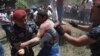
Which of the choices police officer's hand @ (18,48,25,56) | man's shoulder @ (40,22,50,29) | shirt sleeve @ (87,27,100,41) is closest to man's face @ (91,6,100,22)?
shirt sleeve @ (87,27,100,41)

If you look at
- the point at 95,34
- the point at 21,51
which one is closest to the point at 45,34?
the point at 21,51

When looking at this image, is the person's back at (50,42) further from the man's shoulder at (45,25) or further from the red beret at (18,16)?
the red beret at (18,16)

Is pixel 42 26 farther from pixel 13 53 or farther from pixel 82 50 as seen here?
pixel 82 50

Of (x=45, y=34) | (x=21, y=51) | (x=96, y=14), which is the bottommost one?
(x=21, y=51)

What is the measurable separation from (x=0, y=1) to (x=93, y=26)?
24199 mm

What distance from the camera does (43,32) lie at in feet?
16.2

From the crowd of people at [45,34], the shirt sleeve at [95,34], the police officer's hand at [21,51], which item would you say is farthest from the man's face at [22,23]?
the shirt sleeve at [95,34]

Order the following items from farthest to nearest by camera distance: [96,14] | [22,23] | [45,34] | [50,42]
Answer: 1. [22,23]
2. [50,42]
3. [45,34]
4. [96,14]

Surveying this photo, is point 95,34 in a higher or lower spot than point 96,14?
lower

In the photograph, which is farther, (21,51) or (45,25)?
(21,51)

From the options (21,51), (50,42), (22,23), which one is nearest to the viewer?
(50,42)

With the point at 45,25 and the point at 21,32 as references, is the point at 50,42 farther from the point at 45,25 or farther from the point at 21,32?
the point at 21,32

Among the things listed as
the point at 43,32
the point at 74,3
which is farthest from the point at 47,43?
the point at 74,3

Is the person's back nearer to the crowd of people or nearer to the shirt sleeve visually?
the crowd of people
